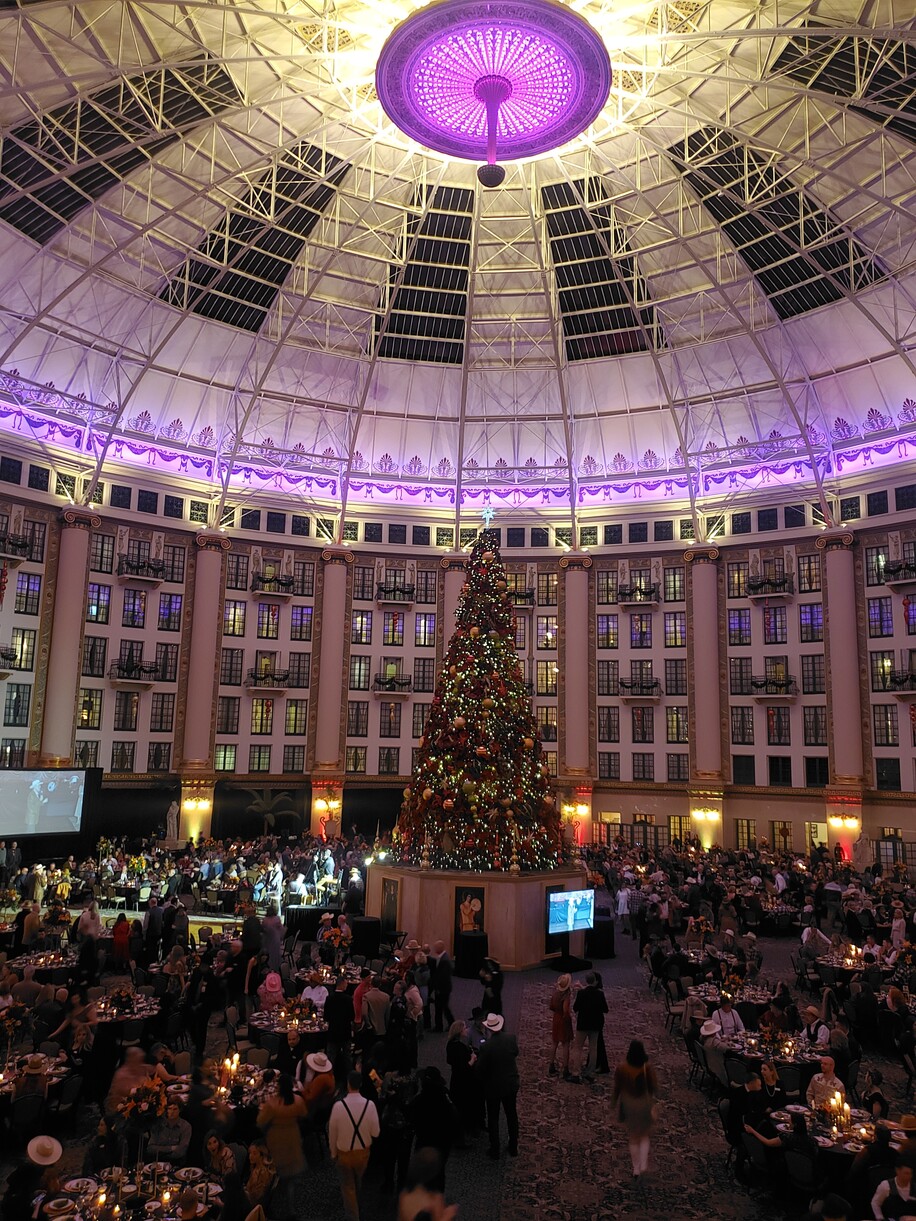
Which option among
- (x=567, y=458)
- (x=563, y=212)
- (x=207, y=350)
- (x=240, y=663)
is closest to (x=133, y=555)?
(x=240, y=663)

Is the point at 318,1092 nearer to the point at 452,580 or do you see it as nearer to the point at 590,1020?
the point at 590,1020

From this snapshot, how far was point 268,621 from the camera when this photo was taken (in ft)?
147

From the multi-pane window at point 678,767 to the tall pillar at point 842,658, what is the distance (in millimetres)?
6825

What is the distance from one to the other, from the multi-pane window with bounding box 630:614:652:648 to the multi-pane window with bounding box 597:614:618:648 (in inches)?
34.4

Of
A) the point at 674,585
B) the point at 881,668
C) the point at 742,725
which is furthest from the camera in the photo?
the point at 674,585

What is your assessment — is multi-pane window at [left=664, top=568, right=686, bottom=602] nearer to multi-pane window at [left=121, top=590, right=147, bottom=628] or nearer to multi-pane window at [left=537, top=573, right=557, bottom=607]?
multi-pane window at [left=537, top=573, right=557, bottom=607]

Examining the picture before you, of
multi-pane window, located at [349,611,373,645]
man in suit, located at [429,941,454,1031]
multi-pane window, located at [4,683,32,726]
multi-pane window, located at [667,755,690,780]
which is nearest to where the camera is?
man in suit, located at [429,941,454,1031]

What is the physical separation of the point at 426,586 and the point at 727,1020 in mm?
34707

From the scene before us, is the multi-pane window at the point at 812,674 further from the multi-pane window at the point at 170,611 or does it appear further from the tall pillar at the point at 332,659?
the multi-pane window at the point at 170,611

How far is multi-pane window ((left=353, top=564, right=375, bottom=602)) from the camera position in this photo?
4650 centimetres

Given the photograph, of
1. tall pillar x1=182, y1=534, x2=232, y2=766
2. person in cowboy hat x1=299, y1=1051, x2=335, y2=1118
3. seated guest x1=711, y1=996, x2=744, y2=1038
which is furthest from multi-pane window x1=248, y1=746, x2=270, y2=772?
person in cowboy hat x1=299, y1=1051, x2=335, y2=1118

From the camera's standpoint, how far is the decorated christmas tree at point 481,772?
21.4 m

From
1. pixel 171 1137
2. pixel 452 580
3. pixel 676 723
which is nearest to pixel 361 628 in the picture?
pixel 452 580

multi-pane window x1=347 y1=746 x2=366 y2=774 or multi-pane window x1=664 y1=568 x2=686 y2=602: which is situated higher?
multi-pane window x1=664 y1=568 x2=686 y2=602
